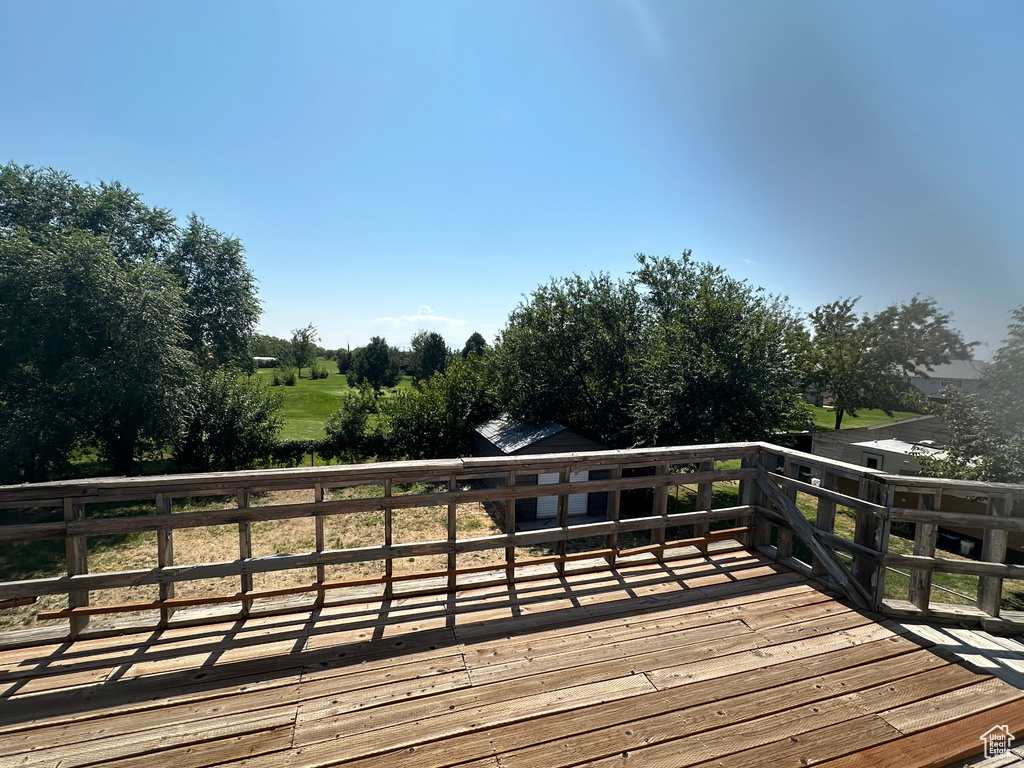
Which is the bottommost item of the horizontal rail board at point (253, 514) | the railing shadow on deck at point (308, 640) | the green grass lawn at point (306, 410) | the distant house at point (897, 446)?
the green grass lawn at point (306, 410)

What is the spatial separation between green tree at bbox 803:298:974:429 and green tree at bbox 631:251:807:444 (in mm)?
19193

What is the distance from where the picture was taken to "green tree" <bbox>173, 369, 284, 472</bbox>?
612 inches

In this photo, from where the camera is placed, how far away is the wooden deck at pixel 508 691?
1976mm

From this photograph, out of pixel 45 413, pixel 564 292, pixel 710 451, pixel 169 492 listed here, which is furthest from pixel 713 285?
pixel 45 413

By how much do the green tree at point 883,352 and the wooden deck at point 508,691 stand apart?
30.8 metres

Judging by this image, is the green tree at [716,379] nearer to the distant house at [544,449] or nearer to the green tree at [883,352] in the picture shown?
the distant house at [544,449]

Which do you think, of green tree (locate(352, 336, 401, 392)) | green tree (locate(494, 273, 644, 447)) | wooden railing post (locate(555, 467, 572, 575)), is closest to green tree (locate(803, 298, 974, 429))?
green tree (locate(494, 273, 644, 447))

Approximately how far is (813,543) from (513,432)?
11356 mm

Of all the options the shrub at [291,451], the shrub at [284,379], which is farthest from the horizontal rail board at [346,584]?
the shrub at [284,379]

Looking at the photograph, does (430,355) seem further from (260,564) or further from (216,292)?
(260,564)

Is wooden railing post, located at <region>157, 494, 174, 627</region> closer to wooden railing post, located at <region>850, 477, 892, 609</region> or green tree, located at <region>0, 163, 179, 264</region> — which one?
wooden railing post, located at <region>850, 477, 892, 609</region>

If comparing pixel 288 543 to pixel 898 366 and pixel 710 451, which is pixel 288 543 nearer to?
pixel 710 451

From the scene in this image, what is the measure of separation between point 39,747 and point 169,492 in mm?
1190

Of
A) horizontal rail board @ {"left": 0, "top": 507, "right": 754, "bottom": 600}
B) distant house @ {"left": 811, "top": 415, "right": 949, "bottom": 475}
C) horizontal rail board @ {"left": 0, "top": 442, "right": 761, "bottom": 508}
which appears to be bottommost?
distant house @ {"left": 811, "top": 415, "right": 949, "bottom": 475}
